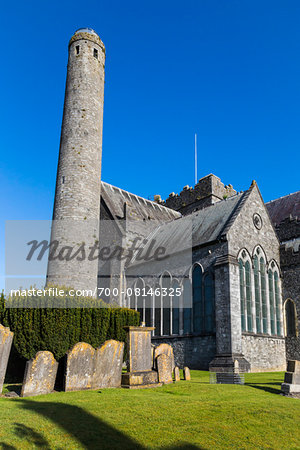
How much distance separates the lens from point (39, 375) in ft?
31.0

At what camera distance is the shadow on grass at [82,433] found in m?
5.19

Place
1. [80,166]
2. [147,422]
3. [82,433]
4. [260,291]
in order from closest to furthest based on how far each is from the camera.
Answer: [82,433] < [147,422] < [260,291] < [80,166]

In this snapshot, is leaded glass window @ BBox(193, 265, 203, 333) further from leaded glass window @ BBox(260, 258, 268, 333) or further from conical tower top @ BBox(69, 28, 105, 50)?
conical tower top @ BBox(69, 28, 105, 50)

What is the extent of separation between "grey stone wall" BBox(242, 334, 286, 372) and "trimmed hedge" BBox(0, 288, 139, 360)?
7828 millimetres

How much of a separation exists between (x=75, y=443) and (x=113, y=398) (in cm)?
310

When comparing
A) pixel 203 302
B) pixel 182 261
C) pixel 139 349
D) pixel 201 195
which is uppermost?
pixel 201 195

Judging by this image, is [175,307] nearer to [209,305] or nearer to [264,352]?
[209,305]

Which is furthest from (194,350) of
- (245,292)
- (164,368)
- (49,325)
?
(49,325)

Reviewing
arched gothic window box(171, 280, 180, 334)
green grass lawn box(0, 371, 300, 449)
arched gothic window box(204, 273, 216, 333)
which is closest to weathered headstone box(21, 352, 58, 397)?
green grass lawn box(0, 371, 300, 449)

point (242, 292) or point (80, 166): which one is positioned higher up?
point (80, 166)

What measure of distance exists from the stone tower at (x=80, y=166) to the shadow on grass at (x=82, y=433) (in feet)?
47.4

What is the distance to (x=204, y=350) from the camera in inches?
742

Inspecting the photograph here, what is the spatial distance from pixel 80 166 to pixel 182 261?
8458 mm

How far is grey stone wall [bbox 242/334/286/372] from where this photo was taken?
727 inches
